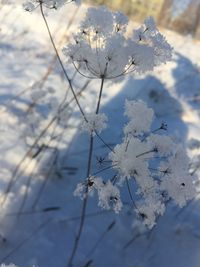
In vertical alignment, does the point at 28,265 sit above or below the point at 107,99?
below

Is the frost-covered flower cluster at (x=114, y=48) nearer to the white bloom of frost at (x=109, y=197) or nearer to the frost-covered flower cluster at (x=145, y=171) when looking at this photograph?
the frost-covered flower cluster at (x=145, y=171)

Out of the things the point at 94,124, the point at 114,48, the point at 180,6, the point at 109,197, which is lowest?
the point at 109,197

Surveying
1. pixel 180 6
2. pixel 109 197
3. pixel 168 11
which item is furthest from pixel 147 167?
pixel 180 6

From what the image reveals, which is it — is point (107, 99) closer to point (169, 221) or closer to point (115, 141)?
point (115, 141)

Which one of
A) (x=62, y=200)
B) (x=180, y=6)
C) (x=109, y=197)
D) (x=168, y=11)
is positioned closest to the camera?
(x=109, y=197)

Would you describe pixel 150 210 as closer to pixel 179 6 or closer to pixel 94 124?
pixel 94 124

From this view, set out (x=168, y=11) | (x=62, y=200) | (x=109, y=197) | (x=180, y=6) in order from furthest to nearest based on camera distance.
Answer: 1. (x=180, y=6)
2. (x=168, y=11)
3. (x=62, y=200)
4. (x=109, y=197)

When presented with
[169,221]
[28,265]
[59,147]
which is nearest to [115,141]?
[59,147]
